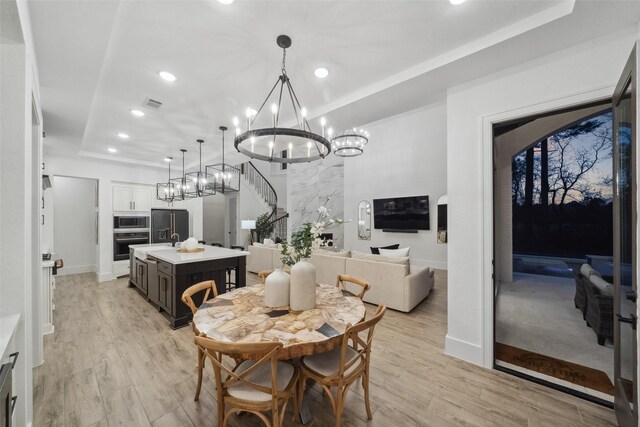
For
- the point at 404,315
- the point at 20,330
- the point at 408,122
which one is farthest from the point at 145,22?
the point at 408,122

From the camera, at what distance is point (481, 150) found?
2.46 m

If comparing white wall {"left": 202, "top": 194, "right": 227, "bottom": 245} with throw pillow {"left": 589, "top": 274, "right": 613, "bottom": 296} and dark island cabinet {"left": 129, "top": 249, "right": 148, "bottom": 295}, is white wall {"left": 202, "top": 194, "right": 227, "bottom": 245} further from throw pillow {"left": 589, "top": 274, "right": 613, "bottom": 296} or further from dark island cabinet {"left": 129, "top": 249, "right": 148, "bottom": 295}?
throw pillow {"left": 589, "top": 274, "right": 613, "bottom": 296}

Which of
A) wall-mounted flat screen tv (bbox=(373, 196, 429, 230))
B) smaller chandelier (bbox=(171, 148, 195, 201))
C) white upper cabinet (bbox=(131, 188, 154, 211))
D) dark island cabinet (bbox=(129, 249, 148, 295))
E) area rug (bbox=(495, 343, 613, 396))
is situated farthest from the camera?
wall-mounted flat screen tv (bbox=(373, 196, 429, 230))

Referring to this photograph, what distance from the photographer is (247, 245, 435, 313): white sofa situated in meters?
3.81

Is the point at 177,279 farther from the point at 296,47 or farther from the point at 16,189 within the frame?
the point at 296,47

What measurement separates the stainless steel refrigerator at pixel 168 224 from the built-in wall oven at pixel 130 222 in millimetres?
173

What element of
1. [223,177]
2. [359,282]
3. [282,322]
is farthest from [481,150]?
[223,177]

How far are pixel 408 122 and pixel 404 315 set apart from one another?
5723 millimetres

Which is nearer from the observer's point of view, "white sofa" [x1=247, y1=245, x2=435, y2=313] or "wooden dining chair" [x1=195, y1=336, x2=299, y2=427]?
"wooden dining chair" [x1=195, y1=336, x2=299, y2=427]

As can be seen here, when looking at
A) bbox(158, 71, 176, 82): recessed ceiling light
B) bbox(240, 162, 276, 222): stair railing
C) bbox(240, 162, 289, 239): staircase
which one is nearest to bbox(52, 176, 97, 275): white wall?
bbox(240, 162, 289, 239): staircase

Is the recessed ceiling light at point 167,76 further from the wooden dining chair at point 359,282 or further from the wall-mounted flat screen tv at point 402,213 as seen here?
the wall-mounted flat screen tv at point 402,213

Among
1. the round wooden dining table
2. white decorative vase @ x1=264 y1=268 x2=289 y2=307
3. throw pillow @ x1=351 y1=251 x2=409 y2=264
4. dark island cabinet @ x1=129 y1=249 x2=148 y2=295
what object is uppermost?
white decorative vase @ x1=264 y1=268 x2=289 y2=307

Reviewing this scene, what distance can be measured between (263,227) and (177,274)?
522cm

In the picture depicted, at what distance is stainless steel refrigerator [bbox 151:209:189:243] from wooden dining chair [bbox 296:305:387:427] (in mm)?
6057
